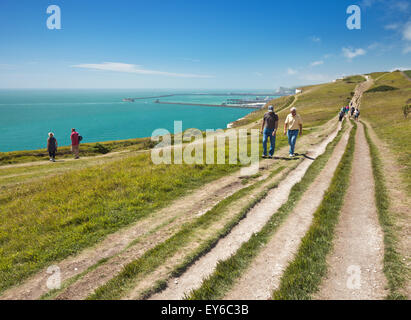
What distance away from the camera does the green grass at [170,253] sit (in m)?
4.50

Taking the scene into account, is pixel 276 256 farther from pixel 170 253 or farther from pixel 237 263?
pixel 170 253

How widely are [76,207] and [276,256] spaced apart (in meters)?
7.12

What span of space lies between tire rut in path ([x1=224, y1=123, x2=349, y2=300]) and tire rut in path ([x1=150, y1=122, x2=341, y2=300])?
2.12 ft

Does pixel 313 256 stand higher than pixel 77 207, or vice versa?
pixel 77 207

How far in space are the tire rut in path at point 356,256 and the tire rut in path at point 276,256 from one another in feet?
2.69

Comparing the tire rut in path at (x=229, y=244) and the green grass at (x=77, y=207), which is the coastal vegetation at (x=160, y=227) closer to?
the green grass at (x=77, y=207)

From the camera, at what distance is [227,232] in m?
6.26

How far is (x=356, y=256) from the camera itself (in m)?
4.95

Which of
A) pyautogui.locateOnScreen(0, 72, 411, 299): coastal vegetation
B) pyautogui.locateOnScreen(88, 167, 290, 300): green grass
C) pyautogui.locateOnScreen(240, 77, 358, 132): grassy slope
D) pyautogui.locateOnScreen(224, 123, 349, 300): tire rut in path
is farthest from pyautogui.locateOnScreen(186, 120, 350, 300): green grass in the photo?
pyautogui.locateOnScreen(240, 77, 358, 132): grassy slope

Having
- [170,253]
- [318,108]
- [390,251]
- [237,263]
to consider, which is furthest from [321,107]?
[170,253]

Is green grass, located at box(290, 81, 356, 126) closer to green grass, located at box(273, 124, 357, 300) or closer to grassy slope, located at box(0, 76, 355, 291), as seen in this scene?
green grass, located at box(273, 124, 357, 300)

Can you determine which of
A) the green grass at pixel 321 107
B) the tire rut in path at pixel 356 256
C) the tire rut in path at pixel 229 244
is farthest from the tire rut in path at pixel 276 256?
the green grass at pixel 321 107

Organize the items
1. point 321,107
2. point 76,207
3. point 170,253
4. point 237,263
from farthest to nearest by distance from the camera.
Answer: point 321,107
point 76,207
point 170,253
point 237,263
